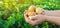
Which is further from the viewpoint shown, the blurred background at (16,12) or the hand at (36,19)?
the blurred background at (16,12)

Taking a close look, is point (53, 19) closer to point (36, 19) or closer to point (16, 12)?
point (36, 19)

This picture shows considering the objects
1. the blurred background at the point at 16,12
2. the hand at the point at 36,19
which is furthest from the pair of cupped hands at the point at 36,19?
the blurred background at the point at 16,12

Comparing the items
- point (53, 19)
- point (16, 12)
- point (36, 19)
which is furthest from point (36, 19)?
point (16, 12)

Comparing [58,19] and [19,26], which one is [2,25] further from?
[58,19]

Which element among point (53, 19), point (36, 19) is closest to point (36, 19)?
point (36, 19)

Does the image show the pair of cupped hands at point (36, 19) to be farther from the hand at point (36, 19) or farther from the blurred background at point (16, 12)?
the blurred background at point (16, 12)

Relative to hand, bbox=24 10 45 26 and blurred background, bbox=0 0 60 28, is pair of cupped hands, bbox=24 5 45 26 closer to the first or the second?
hand, bbox=24 10 45 26

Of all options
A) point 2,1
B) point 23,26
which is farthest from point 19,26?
point 2,1

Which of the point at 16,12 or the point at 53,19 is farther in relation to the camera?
the point at 16,12

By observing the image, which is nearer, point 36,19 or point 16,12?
point 36,19
